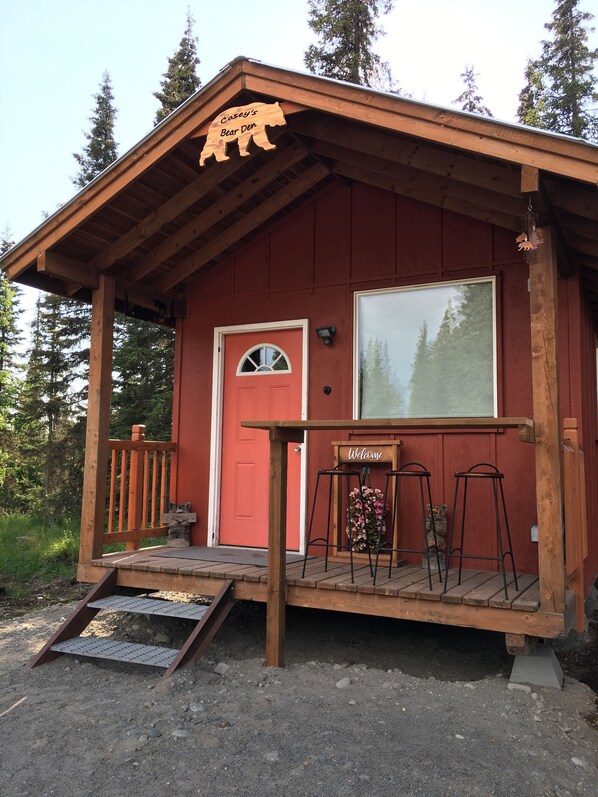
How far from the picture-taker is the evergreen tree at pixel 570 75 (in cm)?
1375

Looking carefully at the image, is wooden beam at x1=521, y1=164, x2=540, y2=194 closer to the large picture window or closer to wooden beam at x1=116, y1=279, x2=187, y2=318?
the large picture window

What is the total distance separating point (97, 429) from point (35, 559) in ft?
13.8

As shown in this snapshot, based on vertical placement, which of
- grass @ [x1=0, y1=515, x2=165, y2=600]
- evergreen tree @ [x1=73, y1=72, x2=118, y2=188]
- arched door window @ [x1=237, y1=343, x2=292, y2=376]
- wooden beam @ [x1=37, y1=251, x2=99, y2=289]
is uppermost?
evergreen tree @ [x1=73, y1=72, x2=118, y2=188]

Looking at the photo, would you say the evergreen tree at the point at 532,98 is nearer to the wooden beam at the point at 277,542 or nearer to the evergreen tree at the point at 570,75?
the evergreen tree at the point at 570,75

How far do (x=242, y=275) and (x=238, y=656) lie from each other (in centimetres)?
341

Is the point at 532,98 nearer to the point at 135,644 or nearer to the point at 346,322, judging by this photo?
the point at 346,322

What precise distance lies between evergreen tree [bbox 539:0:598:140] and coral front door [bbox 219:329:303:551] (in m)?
11.7

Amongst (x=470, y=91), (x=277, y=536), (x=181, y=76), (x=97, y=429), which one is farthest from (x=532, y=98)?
(x=277, y=536)

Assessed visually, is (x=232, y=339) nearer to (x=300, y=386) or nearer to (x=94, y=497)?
(x=300, y=386)

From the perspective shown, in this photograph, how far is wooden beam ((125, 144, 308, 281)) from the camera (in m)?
5.01

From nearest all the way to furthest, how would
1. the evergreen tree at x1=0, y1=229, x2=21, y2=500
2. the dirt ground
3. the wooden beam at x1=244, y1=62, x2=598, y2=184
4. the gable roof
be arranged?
the dirt ground → the wooden beam at x1=244, y1=62, x2=598, y2=184 → the gable roof → the evergreen tree at x1=0, y1=229, x2=21, y2=500

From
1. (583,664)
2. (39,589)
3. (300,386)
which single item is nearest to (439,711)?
(583,664)

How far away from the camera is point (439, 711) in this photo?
307cm

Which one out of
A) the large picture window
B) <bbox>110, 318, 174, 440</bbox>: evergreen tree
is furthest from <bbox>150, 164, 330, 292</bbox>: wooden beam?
<bbox>110, 318, 174, 440</bbox>: evergreen tree
